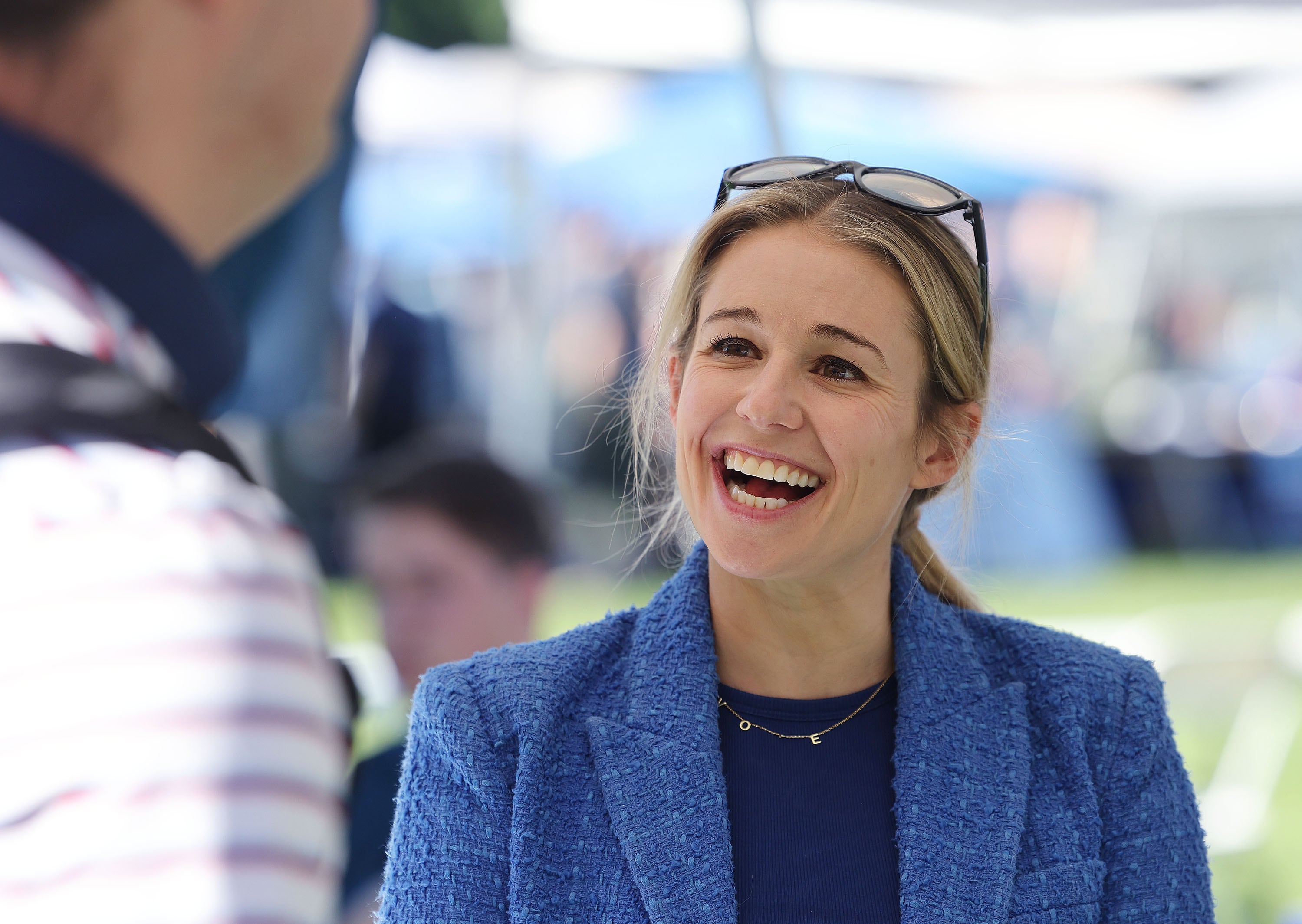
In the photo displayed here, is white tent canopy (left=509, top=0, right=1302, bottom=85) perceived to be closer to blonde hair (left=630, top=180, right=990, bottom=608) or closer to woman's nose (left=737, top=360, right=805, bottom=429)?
blonde hair (left=630, top=180, right=990, bottom=608)

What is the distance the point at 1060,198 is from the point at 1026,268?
0.61 meters

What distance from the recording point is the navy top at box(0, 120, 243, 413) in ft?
2.76

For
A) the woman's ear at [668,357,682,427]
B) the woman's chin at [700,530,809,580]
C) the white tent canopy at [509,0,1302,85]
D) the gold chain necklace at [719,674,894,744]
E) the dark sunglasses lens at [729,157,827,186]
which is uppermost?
the white tent canopy at [509,0,1302,85]

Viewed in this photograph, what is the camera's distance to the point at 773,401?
4.94ft

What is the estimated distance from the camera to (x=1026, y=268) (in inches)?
409

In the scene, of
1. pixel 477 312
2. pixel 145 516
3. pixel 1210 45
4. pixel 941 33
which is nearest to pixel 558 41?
pixel 941 33

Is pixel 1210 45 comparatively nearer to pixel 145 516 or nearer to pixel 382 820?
pixel 382 820

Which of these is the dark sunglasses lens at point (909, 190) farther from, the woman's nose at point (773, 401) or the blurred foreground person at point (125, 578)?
the blurred foreground person at point (125, 578)

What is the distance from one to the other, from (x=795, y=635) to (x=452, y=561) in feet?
4.16

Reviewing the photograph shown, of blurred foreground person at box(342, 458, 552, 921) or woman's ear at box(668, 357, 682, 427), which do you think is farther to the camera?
blurred foreground person at box(342, 458, 552, 921)

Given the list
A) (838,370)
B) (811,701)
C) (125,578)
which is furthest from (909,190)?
(125,578)

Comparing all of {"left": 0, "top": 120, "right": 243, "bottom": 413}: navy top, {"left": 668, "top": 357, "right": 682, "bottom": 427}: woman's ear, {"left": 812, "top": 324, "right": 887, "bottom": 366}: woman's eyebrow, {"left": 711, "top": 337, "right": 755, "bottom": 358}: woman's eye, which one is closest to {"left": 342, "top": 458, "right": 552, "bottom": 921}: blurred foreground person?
{"left": 668, "top": 357, "right": 682, "bottom": 427}: woman's ear

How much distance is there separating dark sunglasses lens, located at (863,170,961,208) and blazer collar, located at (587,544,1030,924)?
1.74 feet

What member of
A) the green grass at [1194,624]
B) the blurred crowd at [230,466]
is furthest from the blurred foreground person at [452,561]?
the green grass at [1194,624]
